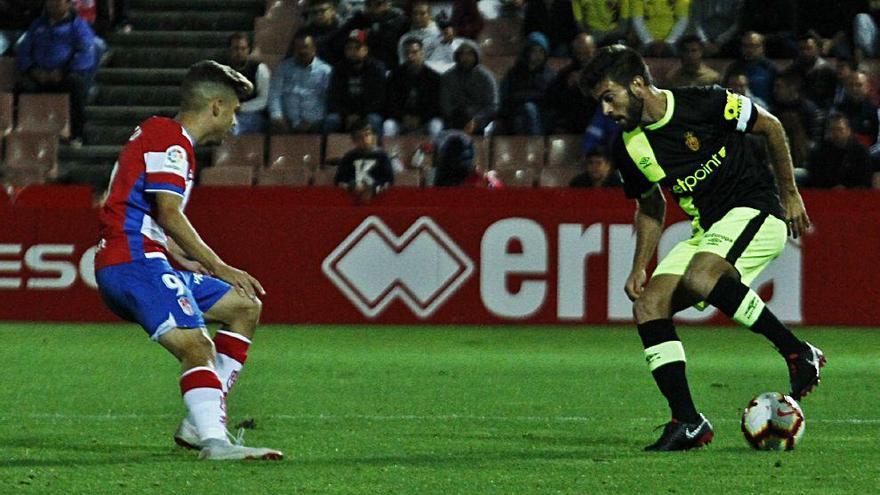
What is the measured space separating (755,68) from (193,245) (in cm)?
1010

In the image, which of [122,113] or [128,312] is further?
[122,113]

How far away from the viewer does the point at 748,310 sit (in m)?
7.59

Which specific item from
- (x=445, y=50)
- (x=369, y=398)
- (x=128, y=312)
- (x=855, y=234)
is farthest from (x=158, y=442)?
(x=445, y=50)

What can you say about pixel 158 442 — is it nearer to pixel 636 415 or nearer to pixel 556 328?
pixel 636 415

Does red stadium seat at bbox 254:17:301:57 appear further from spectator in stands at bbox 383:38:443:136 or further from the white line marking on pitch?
the white line marking on pitch

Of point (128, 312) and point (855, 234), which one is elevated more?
point (128, 312)

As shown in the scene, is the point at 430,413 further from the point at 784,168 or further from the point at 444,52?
the point at 444,52

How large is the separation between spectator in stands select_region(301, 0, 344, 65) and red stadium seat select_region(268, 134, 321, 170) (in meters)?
0.89

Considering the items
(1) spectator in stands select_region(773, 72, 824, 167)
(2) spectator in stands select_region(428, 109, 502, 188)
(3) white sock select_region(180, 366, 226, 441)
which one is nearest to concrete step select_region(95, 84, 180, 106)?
(2) spectator in stands select_region(428, 109, 502, 188)

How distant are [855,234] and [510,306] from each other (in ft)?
9.23

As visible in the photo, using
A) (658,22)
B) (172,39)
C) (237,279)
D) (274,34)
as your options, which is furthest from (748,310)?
(172,39)

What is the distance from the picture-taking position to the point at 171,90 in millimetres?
18375

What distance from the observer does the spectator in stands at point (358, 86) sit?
1653 cm

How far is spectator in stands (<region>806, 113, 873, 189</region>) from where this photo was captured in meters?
14.8
